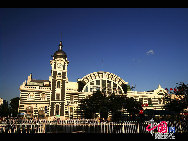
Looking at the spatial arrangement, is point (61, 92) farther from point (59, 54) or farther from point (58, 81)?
point (59, 54)

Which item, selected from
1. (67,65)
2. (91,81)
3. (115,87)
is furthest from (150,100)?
(67,65)

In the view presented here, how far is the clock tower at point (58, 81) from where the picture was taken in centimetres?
3781

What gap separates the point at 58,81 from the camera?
39781mm

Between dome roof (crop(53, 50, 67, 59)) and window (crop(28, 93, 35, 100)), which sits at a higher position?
dome roof (crop(53, 50, 67, 59))

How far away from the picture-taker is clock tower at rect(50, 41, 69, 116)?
3781cm

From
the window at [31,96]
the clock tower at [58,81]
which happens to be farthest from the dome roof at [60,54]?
the window at [31,96]

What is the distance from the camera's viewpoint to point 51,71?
40812 mm

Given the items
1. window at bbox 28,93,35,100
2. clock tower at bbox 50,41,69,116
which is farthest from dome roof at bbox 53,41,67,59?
window at bbox 28,93,35,100

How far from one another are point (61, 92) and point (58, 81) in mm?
2930

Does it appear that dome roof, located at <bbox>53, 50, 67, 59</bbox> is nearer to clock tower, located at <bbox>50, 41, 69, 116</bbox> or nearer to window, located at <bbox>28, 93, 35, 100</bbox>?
clock tower, located at <bbox>50, 41, 69, 116</bbox>

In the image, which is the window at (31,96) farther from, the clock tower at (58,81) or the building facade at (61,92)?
the clock tower at (58,81)
